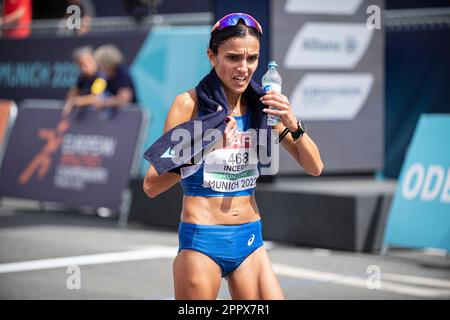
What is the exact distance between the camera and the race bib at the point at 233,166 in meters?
4.21

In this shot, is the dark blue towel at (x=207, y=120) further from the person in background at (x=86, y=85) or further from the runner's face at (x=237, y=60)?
the person in background at (x=86, y=85)

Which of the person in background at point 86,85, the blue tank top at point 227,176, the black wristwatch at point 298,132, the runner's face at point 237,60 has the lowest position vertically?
the person in background at point 86,85

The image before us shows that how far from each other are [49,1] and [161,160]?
1619 cm

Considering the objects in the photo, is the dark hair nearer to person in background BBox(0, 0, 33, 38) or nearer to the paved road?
the paved road

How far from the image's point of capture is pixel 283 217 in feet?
32.4

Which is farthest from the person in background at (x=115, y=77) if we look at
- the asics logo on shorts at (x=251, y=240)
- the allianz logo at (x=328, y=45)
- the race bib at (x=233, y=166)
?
the asics logo on shorts at (x=251, y=240)

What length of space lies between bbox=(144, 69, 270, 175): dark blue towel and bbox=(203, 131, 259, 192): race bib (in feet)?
0.24

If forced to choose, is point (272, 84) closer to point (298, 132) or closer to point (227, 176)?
point (298, 132)

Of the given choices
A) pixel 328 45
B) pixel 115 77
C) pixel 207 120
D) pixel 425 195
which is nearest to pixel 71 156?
pixel 115 77

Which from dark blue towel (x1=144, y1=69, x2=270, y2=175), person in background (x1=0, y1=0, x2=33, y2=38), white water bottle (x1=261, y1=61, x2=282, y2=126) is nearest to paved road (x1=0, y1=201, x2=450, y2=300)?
dark blue towel (x1=144, y1=69, x2=270, y2=175)

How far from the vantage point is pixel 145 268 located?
8602mm

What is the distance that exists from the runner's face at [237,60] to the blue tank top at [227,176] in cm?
21
